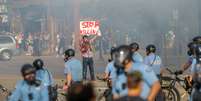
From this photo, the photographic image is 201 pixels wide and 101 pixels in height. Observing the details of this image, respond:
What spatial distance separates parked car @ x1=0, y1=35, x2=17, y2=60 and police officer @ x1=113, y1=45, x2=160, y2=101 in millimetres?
23099

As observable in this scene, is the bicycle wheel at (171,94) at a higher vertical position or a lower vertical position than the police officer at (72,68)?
lower

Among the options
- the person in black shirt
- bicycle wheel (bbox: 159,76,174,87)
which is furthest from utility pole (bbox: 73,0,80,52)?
→ the person in black shirt

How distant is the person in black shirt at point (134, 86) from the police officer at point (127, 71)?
16 cm

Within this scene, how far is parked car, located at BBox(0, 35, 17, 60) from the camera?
29.4m

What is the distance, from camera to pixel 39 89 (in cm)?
751

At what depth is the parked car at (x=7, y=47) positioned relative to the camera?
29359mm

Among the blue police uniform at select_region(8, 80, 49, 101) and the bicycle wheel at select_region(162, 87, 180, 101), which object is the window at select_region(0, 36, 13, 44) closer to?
the bicycle wheel at select_region(162, 87, 180, 101)

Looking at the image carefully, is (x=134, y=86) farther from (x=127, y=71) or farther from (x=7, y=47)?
(x=7, y=47)

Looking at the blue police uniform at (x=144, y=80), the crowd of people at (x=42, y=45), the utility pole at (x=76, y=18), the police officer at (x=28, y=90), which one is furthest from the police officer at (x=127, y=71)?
the crowd of people at (x=42, y=45)

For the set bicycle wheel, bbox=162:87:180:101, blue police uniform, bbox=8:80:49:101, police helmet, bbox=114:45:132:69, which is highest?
police helmet, bbox=114:45:132:69

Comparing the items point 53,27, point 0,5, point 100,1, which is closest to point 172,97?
point 100,1

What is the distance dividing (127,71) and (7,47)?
941 inches

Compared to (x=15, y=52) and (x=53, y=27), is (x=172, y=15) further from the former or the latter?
(x=53, y=27)

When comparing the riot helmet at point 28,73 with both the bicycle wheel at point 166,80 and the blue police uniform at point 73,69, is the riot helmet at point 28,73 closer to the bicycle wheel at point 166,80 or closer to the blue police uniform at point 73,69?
the blue police uniform at point 73,69
